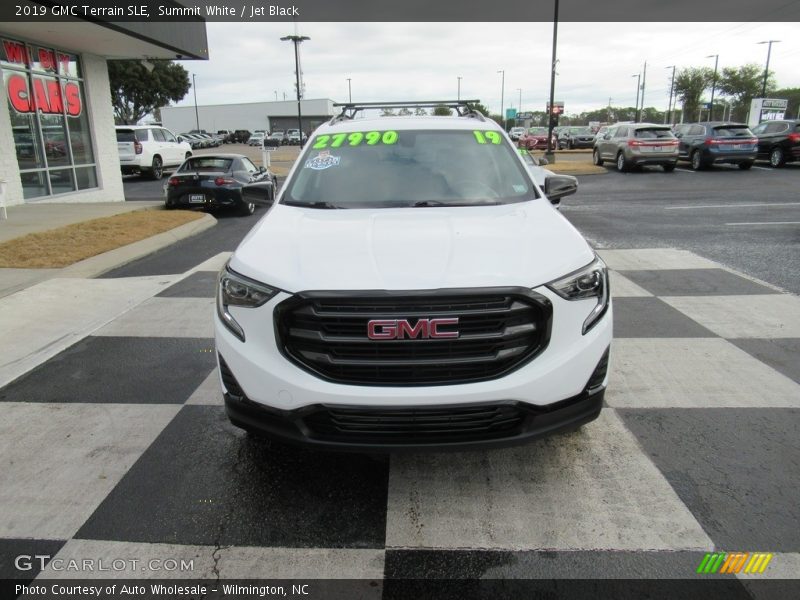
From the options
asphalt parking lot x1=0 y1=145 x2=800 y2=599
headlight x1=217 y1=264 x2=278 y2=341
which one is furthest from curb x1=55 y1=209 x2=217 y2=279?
headlight x1=217 y1=264 x2=278 y2=341

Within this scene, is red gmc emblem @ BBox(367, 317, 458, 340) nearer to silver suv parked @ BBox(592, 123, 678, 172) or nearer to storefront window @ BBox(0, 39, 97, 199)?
storefront window @ BBox(0, 39, 97, 199)

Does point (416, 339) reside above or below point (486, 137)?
below

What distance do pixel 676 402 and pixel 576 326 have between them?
164 centimetres

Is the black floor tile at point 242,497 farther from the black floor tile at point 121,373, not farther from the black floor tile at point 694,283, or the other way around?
the black floor tile at point 694,283

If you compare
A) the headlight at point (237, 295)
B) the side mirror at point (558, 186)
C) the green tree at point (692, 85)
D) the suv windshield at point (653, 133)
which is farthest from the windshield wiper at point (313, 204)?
the green tree at point (692, 85)

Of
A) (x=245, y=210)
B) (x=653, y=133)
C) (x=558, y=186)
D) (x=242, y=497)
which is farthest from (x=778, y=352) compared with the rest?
(x=653, y=133)

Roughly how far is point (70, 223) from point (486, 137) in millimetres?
9685

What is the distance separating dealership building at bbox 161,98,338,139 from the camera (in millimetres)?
101000

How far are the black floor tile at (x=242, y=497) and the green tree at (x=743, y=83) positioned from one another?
294 ft

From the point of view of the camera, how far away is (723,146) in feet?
70.2

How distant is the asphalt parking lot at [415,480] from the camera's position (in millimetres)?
2508

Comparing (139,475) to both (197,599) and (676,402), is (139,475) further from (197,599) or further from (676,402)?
(676,402)

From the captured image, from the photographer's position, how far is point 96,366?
181 inches

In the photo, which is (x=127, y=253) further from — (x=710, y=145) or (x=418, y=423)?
(x=710, y=145)
